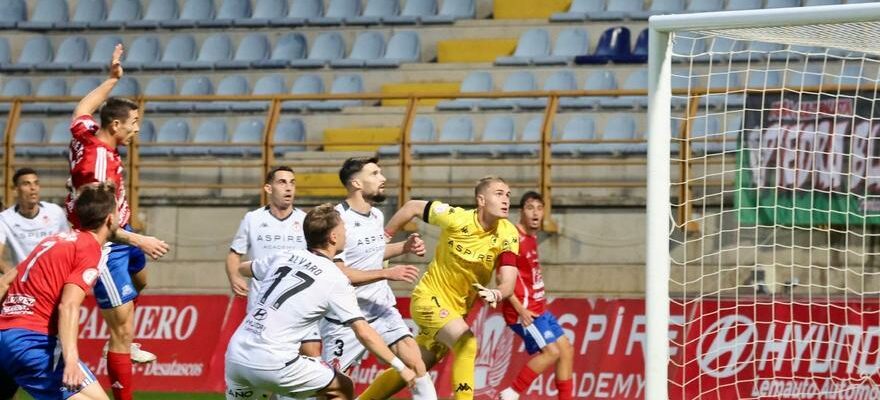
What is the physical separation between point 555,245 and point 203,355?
3.84 metres

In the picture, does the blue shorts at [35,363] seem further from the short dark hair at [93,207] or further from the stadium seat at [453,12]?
the stadium seat at [453,12]

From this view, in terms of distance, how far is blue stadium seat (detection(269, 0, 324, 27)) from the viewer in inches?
855

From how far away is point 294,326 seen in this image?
8.56 m

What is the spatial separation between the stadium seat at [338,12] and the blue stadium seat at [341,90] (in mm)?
1675

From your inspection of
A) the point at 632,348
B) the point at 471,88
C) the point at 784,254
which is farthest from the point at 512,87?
the point at 632,348

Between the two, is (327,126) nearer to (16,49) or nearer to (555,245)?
(555,245)

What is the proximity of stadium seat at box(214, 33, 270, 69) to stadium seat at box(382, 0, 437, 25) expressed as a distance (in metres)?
1.74

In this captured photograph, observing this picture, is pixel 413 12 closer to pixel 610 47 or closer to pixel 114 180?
pixel 610 47

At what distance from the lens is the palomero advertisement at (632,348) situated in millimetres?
12945

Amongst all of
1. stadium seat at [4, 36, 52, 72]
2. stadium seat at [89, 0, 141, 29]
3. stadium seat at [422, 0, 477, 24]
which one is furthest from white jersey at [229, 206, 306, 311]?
stadium seat at [89, 0, 141, 29]

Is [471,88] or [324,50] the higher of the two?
[324,50]

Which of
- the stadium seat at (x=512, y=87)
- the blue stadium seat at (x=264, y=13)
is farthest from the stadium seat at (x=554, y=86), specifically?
the blue stadium seat at (x=264, y=13)

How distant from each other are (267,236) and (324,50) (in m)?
9.13

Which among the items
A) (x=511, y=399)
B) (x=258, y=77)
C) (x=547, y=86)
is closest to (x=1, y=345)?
(x=511, y=399)
